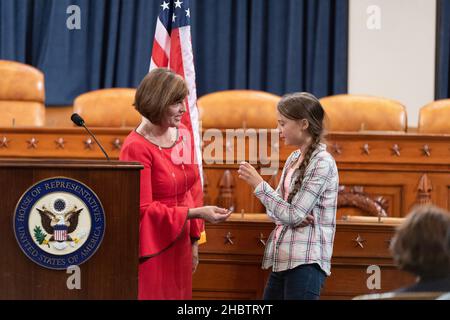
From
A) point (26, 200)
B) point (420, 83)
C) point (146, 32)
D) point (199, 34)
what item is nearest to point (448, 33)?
point (420, 83)

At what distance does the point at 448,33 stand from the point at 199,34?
2311 mm

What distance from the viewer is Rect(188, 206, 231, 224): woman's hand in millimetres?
2779

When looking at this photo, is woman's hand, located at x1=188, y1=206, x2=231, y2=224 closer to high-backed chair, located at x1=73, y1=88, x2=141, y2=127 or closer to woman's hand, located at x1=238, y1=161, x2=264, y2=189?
woman's hand, located at x1=238, y1=161, x2=264, y2=189

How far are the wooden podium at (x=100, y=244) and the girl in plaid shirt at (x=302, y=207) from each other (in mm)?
620

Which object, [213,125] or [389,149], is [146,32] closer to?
[213,125]

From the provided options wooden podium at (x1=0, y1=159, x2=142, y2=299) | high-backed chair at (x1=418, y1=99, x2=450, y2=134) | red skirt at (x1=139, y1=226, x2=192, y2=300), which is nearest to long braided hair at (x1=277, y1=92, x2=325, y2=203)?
red skirt at (x1=139, y1=226, x2=192, y2=300)

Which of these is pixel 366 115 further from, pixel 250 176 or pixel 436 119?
pixel 250 176

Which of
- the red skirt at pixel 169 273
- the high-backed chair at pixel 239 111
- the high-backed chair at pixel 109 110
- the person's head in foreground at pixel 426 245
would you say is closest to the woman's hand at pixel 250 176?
the red skirt at pixel 169 273

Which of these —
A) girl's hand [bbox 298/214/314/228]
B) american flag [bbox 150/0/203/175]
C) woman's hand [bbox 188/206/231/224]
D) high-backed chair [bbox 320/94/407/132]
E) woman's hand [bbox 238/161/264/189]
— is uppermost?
american flag [bbox 150/0/203/175]

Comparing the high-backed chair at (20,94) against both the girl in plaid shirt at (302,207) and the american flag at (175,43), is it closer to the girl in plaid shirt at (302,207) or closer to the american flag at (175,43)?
the american flag at (175,43)

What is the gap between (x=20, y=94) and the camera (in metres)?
5.90

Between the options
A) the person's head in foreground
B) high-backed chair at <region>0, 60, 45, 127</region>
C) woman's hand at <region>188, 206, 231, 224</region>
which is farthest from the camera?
high-backed chair at <region>0, 60, 45, 127</region>

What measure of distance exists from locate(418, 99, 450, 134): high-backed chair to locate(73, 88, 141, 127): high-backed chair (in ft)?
6.44

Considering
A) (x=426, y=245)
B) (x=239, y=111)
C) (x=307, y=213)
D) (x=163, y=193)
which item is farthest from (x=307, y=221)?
(x=239, y=111)
